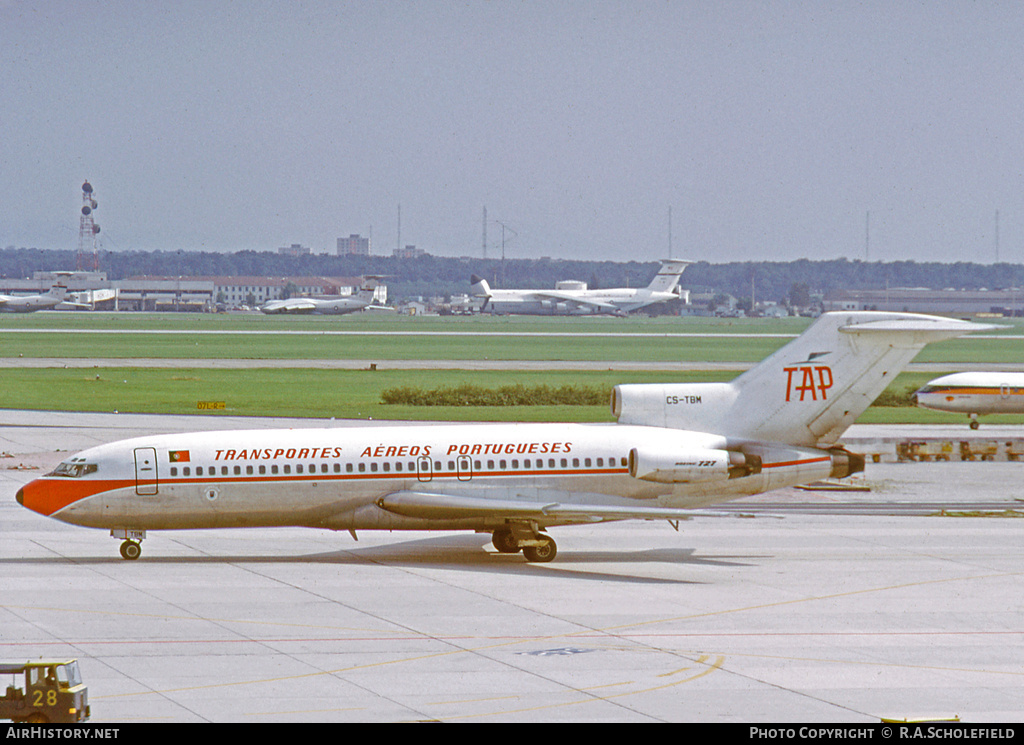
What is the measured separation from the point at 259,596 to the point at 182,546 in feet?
24.3

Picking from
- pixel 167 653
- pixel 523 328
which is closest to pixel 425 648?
pixel 167 653

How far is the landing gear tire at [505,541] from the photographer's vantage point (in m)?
31.8

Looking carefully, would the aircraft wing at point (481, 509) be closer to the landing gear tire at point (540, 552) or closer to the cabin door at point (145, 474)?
the landing gear tire at point (540, 552)

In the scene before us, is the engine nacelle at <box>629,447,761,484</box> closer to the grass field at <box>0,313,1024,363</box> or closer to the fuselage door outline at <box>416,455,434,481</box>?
the fuselage door outline at <box>416,455,434,481</box>

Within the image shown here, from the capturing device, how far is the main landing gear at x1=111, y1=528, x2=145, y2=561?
103 feet

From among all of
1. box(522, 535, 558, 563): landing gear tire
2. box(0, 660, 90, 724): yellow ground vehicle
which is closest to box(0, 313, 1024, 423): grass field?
box(522, 535, 558, 563): landing gear tire

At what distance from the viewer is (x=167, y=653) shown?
22156 mm

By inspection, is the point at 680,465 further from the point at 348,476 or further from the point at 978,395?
the point at 978,395

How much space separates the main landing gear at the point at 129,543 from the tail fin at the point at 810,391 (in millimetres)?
12920

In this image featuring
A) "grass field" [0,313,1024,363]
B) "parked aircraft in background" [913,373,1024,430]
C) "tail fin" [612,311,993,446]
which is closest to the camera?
"tail fin" [612,311,993,446]

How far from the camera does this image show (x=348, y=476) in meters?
31.0

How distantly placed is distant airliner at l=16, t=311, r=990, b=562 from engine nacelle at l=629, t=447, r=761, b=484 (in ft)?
0.11

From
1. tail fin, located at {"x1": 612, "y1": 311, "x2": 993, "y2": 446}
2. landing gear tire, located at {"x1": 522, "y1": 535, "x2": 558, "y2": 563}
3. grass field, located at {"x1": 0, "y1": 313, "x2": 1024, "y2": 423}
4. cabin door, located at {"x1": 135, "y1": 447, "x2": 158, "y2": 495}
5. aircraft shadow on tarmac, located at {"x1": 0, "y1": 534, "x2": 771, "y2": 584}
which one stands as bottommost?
aircraft shadow on tarmac, located at {"x1": 0, "y1": 534, "x2": 771, "y2": 584}
